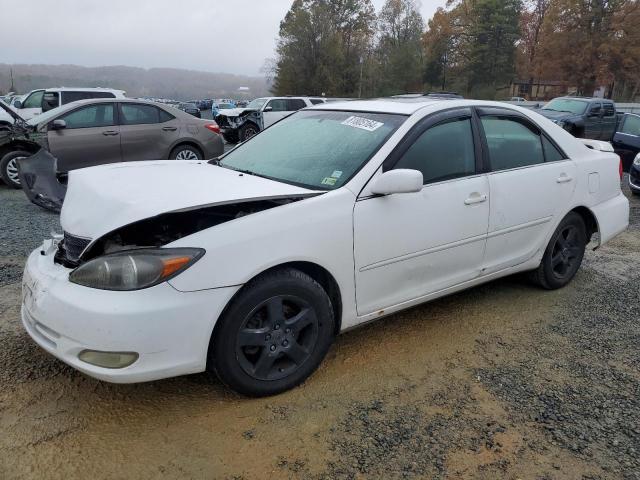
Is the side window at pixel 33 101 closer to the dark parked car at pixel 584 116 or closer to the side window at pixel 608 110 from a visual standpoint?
the dark parked car at pixel 584 116

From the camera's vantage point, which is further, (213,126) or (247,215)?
(213,126)

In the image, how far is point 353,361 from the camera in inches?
121

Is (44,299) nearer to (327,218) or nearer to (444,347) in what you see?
(327,218)

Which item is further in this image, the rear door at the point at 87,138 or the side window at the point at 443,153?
the rear door at the point at 87,138

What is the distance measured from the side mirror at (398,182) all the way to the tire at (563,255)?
179 centimetres

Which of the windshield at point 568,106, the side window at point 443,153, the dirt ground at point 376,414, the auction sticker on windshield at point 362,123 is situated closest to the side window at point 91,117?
the dirt ground at point 376,414

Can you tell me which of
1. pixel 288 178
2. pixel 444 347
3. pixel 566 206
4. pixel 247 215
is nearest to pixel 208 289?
pixel 247 215

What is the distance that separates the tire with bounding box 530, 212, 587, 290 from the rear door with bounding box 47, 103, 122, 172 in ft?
22.1

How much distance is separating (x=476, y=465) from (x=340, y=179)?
158 cm

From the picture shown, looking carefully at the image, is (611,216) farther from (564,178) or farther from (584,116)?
(584,116)

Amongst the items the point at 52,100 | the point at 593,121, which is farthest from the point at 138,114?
the point at 593,121

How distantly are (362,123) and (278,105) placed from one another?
14.8m

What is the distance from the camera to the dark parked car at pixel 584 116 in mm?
14180

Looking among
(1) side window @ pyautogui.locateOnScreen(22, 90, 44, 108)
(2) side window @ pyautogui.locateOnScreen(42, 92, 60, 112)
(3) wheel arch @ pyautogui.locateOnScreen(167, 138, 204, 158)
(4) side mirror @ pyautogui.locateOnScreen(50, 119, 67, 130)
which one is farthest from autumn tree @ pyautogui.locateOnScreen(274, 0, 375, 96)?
(4) side mirror @ pyautogui.locateOnScreen(50, 119, 67, 130)
